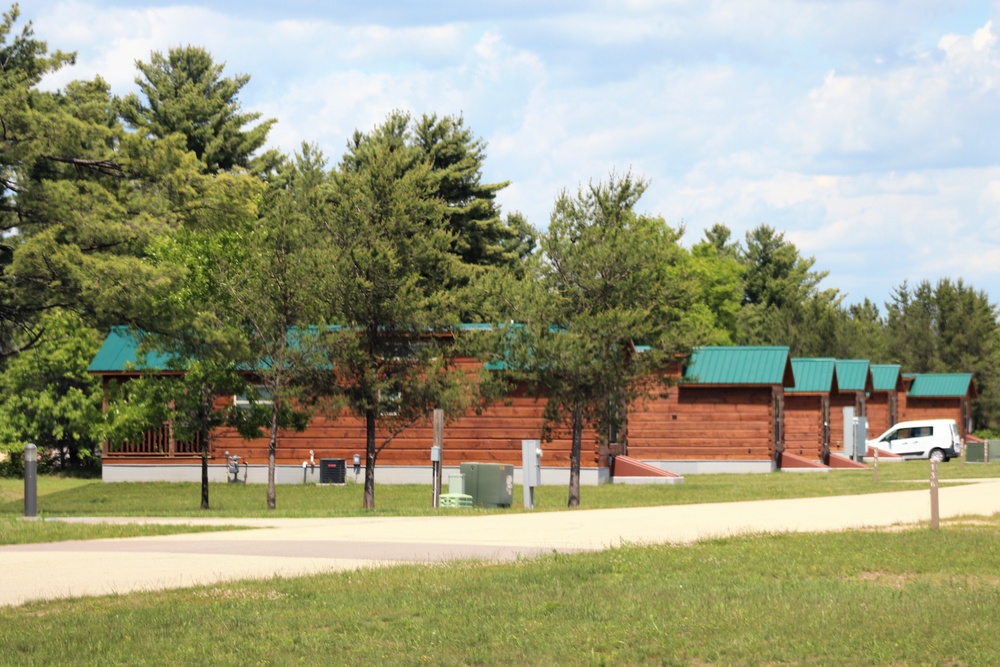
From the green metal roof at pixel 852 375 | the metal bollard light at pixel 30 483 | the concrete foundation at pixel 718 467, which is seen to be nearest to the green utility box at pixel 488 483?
the metal bollard light at pixel 30 483

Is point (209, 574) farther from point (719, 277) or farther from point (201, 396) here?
point (719, 277)

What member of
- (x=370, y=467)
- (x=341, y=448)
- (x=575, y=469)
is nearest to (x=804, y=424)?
(x=341, y=448)

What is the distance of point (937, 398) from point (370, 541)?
6612 centimetres

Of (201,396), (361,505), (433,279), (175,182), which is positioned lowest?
(361,505)

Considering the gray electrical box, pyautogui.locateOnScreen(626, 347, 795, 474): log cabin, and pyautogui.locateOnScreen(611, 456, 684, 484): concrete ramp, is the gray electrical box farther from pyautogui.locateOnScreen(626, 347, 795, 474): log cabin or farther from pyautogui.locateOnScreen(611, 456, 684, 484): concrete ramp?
pyautogui.locateOnScreen(626, 347, 795, 474): log cabin

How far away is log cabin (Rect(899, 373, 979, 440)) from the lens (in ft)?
253

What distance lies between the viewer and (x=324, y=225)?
31453 millimetres

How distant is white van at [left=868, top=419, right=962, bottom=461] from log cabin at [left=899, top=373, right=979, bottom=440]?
43.2ft

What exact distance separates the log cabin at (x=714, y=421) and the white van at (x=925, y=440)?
1578cm

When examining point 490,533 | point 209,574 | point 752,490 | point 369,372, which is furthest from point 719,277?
point 209,574

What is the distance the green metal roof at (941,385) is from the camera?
76750mm

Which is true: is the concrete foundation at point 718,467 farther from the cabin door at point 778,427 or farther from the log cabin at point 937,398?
the log cabin at point 937,398

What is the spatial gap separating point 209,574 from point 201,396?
19.9 metres

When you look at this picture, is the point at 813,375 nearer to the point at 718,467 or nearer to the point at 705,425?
the point at 705,425
